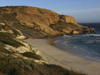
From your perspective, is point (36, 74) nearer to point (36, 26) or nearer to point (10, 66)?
point (10, 66)

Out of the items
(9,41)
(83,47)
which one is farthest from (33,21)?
(9,41)

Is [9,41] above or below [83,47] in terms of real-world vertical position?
above

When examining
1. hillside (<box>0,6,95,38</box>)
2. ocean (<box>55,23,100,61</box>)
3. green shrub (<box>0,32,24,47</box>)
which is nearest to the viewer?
green shrub (<box>0,32,24,47</box>)

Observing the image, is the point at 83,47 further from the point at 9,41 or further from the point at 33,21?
the point at 33,21

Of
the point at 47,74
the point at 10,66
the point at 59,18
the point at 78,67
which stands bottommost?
the point at 78,67

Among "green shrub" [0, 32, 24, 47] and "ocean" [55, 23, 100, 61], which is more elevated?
"green shrub" [0, 32, 24, 47]

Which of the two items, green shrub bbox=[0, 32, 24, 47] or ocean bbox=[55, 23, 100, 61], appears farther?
ocean bbox=[55, 23, 100, 61]

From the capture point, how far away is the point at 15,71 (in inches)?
243

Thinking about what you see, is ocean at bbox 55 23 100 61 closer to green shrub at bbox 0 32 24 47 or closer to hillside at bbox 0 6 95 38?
green shrub at bbox 0 32 24 47

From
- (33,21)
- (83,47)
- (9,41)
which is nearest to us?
(9,41)

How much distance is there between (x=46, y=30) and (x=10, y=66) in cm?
5868

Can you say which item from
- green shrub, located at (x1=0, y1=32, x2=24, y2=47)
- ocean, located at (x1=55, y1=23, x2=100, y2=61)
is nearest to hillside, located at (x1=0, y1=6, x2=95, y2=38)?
ocean, located at (x1=55, y1=23, x2=100, y2=61)

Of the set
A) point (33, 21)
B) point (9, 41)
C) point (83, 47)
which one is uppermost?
point (33, 21)

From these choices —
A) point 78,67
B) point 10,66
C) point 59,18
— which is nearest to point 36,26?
point 59,18
